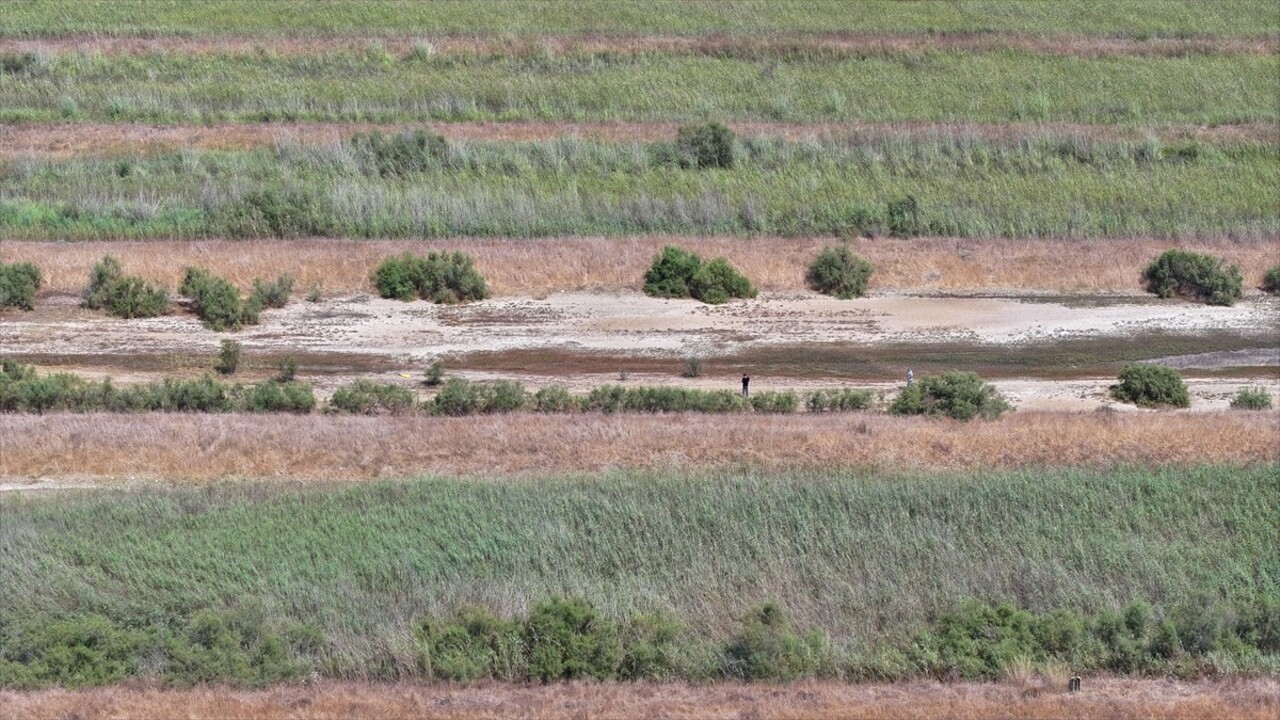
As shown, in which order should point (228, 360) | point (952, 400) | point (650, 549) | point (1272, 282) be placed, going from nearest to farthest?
point (650, 549) < point (952, 400) < point (228, 360) < point (1272, 282)

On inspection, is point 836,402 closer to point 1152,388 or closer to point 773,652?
point 1152,388

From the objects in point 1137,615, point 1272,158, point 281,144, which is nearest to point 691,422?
point 1137,615

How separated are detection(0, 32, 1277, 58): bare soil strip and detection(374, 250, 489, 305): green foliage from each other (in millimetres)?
17811

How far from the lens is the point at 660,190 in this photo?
36812 mm

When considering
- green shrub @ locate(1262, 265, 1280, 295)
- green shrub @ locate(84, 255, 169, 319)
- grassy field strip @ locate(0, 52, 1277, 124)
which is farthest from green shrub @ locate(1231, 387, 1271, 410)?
green shrub @ locate(84, 255, 169, 319)

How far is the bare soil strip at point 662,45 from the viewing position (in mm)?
48188

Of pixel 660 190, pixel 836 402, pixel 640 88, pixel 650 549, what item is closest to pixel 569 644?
pixel 650 549

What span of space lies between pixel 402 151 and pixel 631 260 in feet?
26.1

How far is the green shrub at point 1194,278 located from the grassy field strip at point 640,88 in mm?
10724

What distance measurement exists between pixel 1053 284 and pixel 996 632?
57.3ft

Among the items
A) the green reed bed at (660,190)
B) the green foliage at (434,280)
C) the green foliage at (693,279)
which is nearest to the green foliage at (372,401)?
the green foliage at (434,280)

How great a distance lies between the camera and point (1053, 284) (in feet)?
109

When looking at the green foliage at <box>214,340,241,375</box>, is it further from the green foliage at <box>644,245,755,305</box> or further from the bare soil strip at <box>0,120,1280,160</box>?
the bare soil strip at <box>0,120,1280,160</box>

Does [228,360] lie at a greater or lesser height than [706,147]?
lesser
